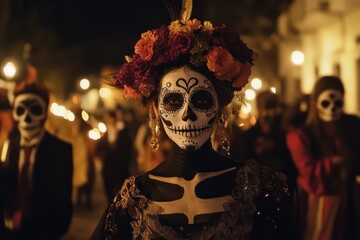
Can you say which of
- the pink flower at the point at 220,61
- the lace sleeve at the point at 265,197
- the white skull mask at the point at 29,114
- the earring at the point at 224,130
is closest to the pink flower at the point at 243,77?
the pink flower at the point at 220,61

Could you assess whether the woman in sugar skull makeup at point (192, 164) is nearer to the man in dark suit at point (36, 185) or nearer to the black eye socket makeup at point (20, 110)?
the man in dark suit at point (36, 185)

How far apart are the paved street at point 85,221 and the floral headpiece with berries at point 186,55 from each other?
20.7 ft

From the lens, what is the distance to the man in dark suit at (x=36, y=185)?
6727mm

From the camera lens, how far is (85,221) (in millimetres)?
11812

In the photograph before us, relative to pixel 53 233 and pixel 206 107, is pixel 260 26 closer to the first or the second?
pixel 53 233

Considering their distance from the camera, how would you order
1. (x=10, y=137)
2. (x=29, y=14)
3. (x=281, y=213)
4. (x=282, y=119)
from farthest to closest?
(x=29, y=14) → (x=282, y=119) → (x=10, y=137) → (x=281, y=213)

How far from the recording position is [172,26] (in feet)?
13.8

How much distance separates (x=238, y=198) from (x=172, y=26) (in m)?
1.09

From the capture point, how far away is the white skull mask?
7.16m

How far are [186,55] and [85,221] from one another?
8.09m

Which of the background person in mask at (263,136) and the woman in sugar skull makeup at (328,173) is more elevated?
the background person in mask at (263,136)

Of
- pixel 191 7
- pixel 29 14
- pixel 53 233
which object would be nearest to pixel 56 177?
pixel 53 233

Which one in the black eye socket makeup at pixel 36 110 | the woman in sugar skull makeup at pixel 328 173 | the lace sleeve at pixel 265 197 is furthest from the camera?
the black eye socket makeup at pixel 36 110

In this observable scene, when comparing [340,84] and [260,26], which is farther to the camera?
[260,26]
